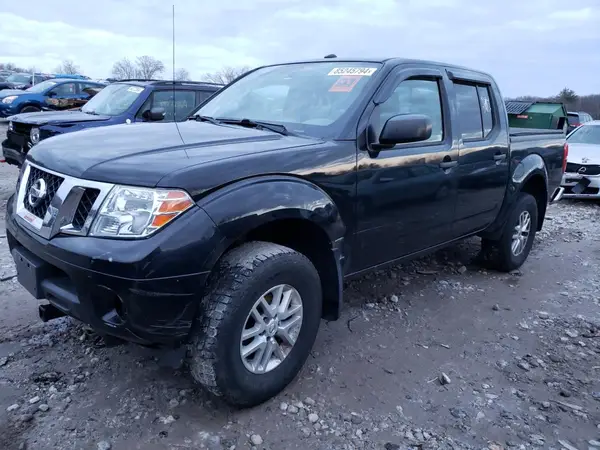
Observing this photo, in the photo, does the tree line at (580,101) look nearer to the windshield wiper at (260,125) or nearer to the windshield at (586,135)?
the windshield at (586,135)

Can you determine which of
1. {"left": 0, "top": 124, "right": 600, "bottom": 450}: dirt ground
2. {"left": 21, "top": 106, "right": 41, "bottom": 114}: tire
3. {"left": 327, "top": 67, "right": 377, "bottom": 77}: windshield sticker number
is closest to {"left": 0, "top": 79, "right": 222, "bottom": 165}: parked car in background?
{"left": 0, "top": 124, "right": 600, "bottom": 450}: dirt ground

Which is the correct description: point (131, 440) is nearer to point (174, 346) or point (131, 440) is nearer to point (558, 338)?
point (174, 346)

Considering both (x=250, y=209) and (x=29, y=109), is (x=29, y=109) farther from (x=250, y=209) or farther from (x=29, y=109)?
(x=250, y=209)

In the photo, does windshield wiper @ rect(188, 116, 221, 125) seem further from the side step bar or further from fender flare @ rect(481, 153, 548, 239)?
fender flare @ rect(481, 153, 548, 239)

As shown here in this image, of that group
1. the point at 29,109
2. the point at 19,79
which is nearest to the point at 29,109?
the point at 29,109

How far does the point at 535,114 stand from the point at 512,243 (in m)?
9.72

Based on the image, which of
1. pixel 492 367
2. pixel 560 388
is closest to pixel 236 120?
pixel 492 367

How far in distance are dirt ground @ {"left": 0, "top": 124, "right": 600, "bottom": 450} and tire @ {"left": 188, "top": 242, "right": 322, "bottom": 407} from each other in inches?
8.1

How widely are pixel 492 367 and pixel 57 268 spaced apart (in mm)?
2615

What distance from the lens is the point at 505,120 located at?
464 cm

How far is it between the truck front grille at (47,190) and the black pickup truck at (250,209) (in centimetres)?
2

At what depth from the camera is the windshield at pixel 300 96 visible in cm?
322

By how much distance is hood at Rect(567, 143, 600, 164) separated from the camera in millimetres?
9008

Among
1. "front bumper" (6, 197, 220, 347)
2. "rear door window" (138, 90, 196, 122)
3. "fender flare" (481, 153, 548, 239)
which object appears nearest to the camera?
"front bumper" (6, 197, 220, 347)
